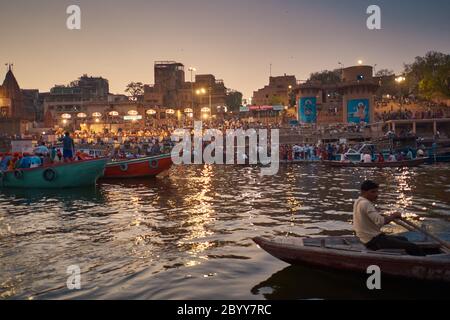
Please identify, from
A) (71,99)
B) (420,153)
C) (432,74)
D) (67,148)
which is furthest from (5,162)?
(71,99)

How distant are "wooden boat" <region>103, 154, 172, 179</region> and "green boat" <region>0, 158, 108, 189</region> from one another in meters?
3.82

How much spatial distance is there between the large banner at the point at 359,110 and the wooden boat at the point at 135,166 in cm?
3373

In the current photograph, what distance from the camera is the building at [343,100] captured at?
178ft

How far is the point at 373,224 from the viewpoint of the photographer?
819 centimetres

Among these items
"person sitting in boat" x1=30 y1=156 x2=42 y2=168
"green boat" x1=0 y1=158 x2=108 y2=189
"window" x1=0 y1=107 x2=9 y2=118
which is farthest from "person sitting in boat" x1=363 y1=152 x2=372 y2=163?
"window" x1=0 y1=107 x2=9 y2=118

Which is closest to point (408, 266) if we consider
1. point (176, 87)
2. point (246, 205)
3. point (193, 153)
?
point (246, 205)

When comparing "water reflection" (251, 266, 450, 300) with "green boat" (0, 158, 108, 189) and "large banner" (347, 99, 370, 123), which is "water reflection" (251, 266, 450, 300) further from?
"large banner" (347, 99, 370, 123)

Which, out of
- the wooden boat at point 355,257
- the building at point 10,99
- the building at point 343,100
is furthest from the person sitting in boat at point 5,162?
the building at point 10,99

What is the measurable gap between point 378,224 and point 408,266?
0.85 metres

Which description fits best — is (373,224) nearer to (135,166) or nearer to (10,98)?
(135,166)

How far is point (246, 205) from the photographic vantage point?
17.5m

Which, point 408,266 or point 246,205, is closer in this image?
point 408,266

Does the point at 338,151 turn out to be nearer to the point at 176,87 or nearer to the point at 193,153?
the point at 193,153
